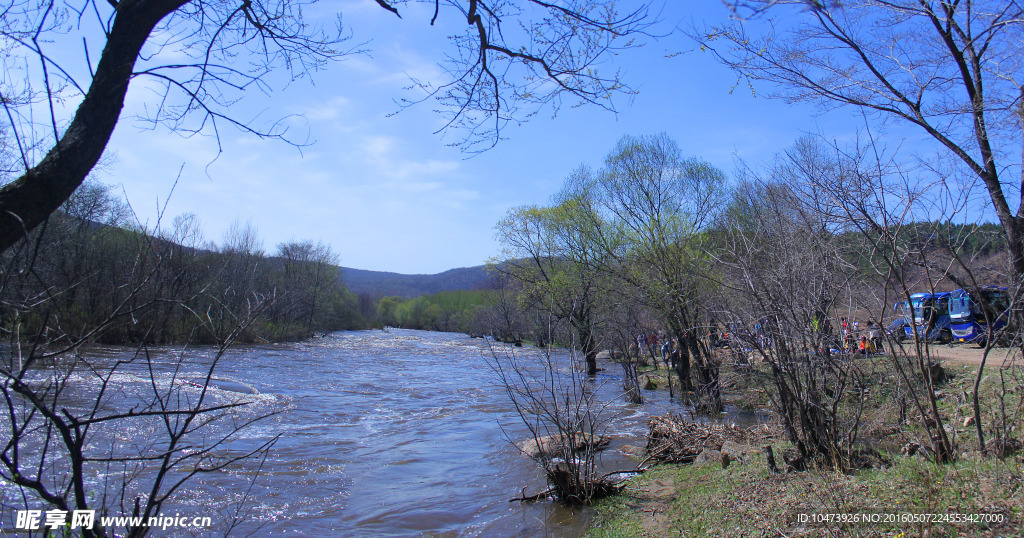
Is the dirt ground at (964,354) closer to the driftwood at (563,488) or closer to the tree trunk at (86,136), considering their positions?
the driftwood at (563,488)

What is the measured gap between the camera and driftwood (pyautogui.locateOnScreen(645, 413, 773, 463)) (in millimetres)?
8508

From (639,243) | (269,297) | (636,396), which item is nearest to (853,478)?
(269,297)

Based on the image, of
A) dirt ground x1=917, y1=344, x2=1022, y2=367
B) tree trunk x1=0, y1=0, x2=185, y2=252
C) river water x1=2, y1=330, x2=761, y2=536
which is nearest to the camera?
tree trunk x1=0, y1=0, x2=185, y2=252

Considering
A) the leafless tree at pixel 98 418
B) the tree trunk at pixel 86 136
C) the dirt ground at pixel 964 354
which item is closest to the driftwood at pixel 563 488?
the leafless tree at pixel 98 418

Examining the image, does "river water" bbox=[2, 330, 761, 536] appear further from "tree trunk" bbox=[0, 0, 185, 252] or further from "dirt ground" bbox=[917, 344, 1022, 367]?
"dirt ground" bbox=[917, 344, 1022, 367]

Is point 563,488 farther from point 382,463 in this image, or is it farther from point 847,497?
point 382,463

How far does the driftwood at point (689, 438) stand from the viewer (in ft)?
27.9

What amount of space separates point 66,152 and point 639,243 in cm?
1593

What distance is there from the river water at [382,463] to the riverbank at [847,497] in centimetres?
89

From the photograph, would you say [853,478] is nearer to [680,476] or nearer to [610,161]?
[680,476]

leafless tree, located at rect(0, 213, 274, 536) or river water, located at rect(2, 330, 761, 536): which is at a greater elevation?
leafless tree, located at rect(0, 213, 274, 536)

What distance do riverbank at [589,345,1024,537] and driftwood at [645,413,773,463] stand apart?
1.09 m

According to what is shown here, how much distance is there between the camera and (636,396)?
15023 mm

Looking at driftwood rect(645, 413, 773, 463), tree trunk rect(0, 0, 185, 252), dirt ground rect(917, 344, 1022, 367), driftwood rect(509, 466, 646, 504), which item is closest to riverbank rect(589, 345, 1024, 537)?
driftwood rect(509, 466, 646, 504)
